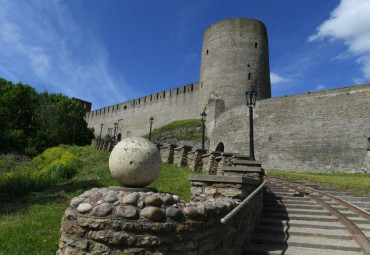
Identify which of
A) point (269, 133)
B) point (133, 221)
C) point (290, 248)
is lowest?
point (290, 248)

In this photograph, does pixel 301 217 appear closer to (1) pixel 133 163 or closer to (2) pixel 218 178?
(2) pixel 218 178

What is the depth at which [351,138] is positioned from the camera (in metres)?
19.2

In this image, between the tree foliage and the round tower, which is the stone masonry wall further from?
the tree foliage

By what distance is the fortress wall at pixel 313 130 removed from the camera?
1903 cm

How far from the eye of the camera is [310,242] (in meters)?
5.21

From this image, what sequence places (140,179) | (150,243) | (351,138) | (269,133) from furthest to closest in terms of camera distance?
(269,133), (351,138), (140,179), (150,243)

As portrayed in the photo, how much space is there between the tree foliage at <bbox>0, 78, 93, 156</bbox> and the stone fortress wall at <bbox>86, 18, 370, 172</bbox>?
43.0ft

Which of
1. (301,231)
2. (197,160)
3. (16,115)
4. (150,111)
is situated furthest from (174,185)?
(150,111)

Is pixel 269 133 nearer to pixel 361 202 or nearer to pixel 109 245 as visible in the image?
pixel 361 202

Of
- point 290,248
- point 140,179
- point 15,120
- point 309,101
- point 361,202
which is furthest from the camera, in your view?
point 15,120

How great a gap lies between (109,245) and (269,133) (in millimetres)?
22004

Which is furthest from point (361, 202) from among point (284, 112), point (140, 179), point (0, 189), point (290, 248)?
point (284, 112)

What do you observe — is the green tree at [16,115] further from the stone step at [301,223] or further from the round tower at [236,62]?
the stone step at [301,223]

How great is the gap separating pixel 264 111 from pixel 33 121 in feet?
98.3
